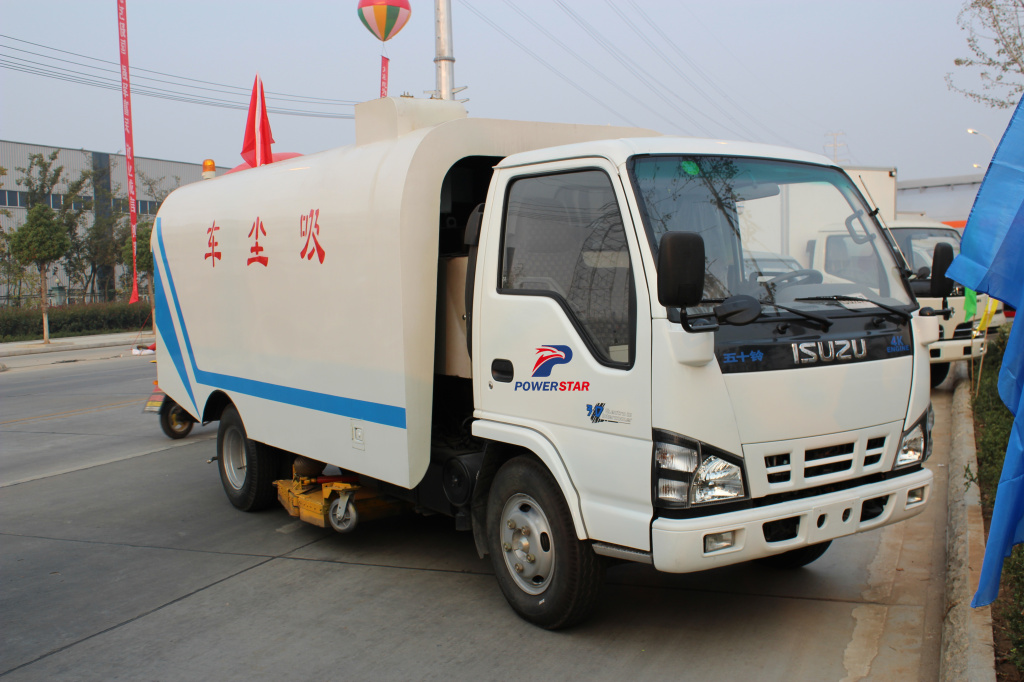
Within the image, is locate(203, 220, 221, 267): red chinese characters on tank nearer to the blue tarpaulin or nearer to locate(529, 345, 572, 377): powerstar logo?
locate(529, 345, 572, 377): powerstar logo

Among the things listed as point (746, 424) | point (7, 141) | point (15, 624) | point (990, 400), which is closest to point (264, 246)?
point (15, 624)

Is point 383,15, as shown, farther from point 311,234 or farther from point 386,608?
point 386,608

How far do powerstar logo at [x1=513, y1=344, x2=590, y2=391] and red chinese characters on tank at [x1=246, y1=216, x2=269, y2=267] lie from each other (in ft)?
9.22

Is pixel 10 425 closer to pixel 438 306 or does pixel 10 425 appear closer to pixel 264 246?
pixel 264 246

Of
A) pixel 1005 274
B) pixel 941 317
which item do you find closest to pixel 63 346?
pixel 941 317

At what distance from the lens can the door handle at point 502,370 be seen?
455 centimetres

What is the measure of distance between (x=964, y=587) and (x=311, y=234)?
14.3 feet

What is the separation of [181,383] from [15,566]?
236cm

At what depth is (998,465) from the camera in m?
6.32

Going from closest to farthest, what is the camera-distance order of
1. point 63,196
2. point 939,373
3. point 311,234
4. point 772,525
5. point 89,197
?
point 772,525 → point 311,234 → point 939,373 → point 63,196 → point 89,197

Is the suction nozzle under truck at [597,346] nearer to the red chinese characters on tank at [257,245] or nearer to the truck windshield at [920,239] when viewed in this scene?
the red chinese characters on tank at [257,245]

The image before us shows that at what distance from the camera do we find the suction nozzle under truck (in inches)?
151

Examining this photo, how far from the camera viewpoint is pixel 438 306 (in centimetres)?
530

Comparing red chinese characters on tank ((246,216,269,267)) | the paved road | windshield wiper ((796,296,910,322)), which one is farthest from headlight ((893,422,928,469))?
red chinese characters on tank ((246,216,269,267))
